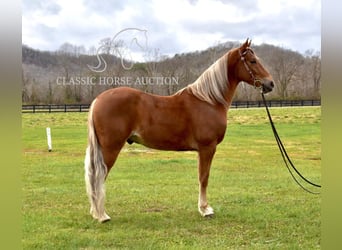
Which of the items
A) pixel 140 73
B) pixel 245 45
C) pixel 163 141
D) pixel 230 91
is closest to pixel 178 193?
pixel 163 141

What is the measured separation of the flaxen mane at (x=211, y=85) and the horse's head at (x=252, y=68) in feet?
0.53

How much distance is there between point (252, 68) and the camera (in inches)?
146

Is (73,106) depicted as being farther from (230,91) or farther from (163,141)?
(230,91)

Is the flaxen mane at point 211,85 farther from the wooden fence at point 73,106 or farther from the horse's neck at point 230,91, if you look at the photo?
the wooden fence at point 73,106

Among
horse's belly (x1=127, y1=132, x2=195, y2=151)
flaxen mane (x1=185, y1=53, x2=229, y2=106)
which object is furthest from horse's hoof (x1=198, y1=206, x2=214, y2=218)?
flaxen mane (x1=185, y1=53, x2=229, y2=106)

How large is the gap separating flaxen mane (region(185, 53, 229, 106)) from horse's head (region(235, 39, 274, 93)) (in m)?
0.16

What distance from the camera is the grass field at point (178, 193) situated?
10.6 ft

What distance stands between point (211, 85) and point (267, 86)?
0.52 meters

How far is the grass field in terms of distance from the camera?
324cm

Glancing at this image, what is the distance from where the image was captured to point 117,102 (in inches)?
143

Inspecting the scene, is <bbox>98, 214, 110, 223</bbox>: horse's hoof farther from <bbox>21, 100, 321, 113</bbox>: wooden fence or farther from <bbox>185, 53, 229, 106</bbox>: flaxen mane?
<bbox>185, 53, 229, 106</bbox>: flaxen mane

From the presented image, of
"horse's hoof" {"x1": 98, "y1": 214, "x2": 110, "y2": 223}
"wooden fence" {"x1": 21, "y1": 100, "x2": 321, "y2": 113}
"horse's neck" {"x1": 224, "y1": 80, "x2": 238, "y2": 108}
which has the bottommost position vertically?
"horse's hoof" {"x1": 98, "y1": 214, "x2": 110, "y2": 223}

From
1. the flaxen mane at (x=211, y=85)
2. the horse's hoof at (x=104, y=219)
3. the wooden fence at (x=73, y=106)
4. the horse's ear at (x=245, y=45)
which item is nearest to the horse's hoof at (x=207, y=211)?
the horse's hoof at (x=104, y=219)

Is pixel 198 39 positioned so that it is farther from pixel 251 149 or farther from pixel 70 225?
pixel 70 225
